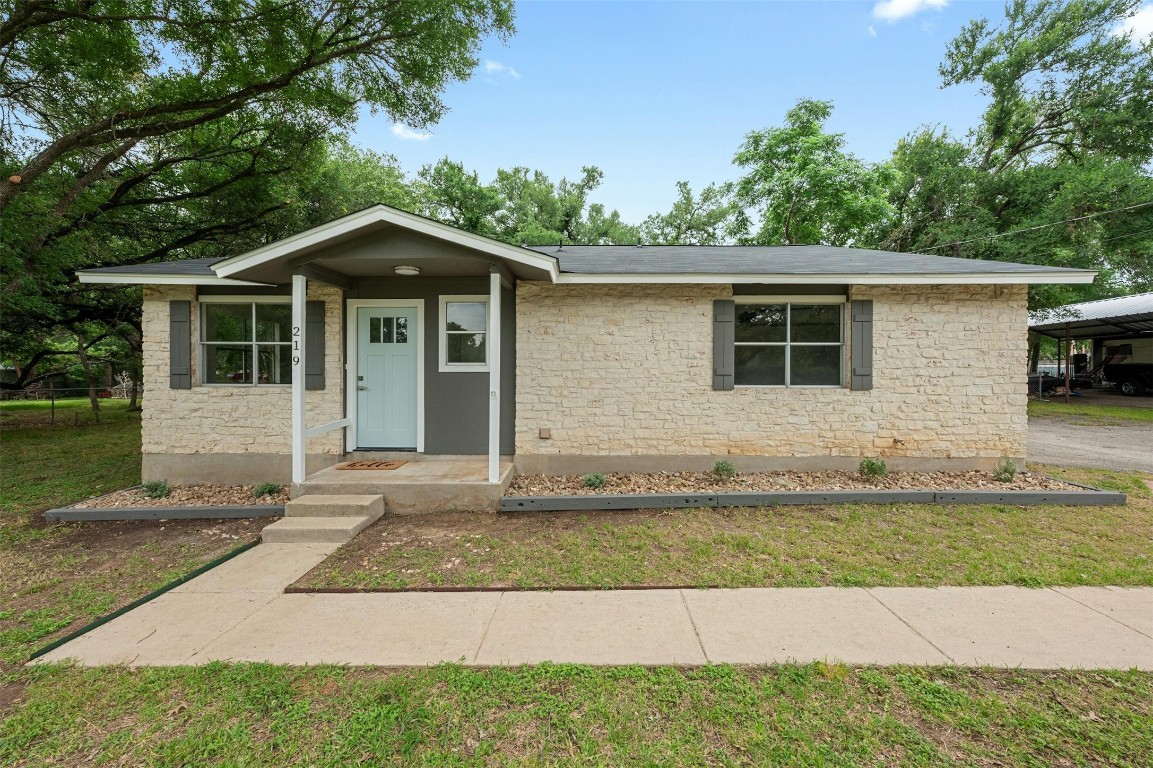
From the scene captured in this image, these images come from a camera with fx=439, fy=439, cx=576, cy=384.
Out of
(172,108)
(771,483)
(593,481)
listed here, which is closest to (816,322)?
(771,483)

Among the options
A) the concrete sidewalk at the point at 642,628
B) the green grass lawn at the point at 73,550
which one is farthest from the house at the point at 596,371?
the concrete sidewalk at the point at 642,628

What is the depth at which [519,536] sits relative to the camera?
4.61 meters

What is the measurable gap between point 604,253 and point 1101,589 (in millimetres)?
7144

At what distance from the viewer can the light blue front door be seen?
262 inches

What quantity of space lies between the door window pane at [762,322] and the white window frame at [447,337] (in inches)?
149

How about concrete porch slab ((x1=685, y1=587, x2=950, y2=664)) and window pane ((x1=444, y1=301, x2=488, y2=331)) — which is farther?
window pane ((x1=444, y1=301, x2=488, y2=331))

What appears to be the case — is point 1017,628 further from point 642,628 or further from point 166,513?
point 166,513

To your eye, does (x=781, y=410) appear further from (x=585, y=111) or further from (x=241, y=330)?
(x=585, y=111)

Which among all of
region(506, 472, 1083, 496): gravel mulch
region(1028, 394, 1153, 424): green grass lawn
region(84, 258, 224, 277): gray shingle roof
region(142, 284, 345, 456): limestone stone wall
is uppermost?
region(84, 258, 224, 277): gray shingle roof

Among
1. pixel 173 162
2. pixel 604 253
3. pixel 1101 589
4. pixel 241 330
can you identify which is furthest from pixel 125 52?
pixel 1101 589

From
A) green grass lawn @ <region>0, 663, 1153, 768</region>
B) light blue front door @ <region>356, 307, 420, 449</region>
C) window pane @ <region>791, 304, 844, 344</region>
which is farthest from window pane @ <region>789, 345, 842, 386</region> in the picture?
light blue front door @ <region>356, 307, 420, 449</region>

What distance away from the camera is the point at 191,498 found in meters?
5.81

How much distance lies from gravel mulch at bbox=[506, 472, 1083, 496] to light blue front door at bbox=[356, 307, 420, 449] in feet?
6.87

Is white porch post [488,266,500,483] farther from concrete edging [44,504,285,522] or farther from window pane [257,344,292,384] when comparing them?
window pane [257,344,292,384]
